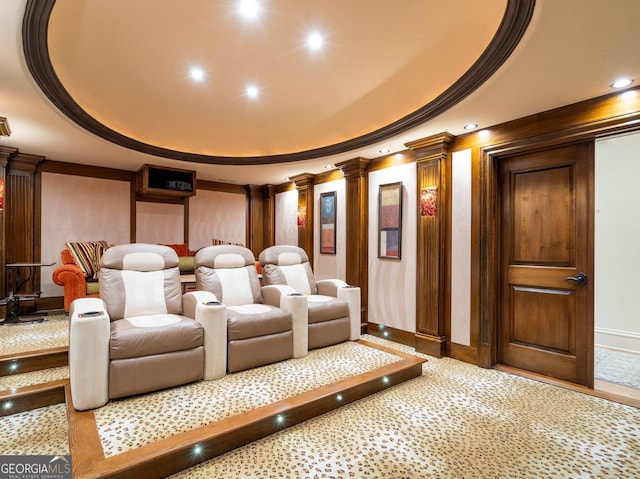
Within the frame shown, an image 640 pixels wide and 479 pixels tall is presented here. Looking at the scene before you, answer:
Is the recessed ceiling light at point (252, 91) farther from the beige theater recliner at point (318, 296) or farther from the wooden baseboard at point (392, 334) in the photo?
the wooden baseboard at point (392, 334)

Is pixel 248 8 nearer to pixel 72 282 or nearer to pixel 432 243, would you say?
pixel 432 243

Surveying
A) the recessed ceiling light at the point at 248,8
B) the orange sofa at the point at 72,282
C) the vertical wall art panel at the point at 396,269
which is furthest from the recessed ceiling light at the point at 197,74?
the orange sofa at the point at 72,282

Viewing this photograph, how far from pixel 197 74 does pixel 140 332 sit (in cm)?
213

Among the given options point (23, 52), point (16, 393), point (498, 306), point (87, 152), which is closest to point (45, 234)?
point (87, 152)

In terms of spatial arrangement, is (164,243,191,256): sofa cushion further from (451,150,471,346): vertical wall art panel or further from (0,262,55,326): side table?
(451,150,471,346): vertical wall art panel

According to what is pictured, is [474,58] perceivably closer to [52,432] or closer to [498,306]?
[498,306]

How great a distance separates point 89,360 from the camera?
2.22 m

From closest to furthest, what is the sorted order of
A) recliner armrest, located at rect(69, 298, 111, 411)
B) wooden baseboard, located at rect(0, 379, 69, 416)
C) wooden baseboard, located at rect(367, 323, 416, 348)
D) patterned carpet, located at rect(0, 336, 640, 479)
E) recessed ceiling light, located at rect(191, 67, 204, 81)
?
patterned carpet, located at rect(0, 336, 640, 479), recliner armrest, located at rect(69, 298, 111, 411), wooden baseboard, located at rect(0, 379, 69, 416), recessed ceiling light, located at rect(191, 67, 204, 81), wooden baseboard, located at rect(367, 323, 416, 348)

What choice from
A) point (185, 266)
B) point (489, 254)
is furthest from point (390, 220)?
point (185, 266)

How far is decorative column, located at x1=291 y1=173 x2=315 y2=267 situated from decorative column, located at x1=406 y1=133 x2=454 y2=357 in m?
2.20

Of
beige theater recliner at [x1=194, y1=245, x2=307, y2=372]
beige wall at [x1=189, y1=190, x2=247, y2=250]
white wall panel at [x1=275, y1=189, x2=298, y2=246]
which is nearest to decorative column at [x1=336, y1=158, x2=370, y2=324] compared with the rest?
beige theater recliner at [x1=194, y1=245, x2=307, y2=372]

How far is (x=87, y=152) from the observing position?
4609 millimetres

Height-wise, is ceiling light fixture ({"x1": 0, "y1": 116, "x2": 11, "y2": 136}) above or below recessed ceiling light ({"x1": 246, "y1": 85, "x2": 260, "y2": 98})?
below

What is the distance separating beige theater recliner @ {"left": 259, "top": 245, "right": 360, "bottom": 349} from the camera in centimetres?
360
